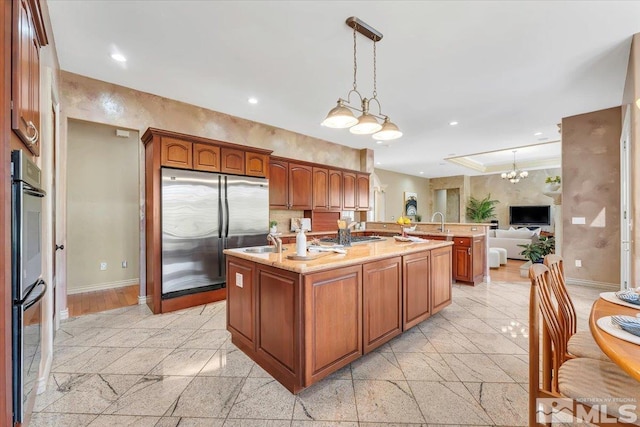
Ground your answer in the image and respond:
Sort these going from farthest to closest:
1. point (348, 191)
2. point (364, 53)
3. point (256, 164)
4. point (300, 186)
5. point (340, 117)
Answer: point (348, 191) < point (300, 186) < point (256, 164) < point (364, 53) < point (340, 117)

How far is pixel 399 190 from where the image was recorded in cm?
1041

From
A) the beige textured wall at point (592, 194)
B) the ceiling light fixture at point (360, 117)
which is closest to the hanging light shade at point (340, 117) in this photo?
the ceiling light fixture at point (360, 117)

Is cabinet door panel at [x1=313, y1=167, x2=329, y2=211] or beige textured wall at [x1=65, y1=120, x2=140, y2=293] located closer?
beige textured wall at [x1=65, y1=120, x2=140, y2=293]

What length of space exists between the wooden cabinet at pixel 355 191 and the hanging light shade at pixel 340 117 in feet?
11.8

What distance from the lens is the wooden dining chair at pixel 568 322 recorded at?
1.37 m

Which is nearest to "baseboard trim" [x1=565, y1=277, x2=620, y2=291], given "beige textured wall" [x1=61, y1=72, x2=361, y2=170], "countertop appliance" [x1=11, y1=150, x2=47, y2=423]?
"beige textured wall" [x1=61, y1=72, x2=361, y2=170]

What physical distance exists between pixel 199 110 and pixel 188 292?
264 centimetres

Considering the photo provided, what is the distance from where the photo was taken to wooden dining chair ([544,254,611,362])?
4.50 feet

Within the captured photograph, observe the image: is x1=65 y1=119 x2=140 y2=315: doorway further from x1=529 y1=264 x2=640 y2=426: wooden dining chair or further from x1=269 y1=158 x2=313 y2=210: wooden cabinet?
x1=529 y1=264 x2=640 y2=426: wooden dining chair

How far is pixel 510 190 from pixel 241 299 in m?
11.4

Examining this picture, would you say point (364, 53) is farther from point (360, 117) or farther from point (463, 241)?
point (463, 241)

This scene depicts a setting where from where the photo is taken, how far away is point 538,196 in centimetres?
988

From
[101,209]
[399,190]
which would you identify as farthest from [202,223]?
[399,190]

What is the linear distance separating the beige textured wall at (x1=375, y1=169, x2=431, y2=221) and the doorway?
7.03 meters
